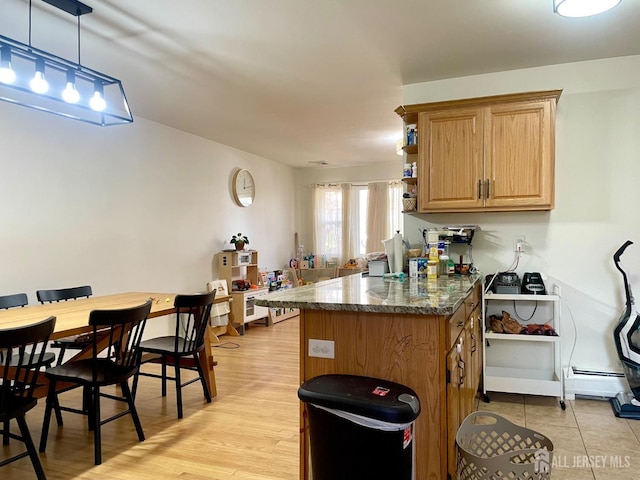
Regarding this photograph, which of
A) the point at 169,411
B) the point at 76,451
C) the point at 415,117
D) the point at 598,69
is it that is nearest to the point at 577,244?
the point at 598,69

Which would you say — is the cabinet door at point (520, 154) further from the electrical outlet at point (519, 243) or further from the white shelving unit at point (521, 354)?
the white shelving unit at point (521, 354)

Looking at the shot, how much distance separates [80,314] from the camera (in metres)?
2.66

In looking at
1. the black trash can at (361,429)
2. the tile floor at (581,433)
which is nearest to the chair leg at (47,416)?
the black trash can at (361,429)

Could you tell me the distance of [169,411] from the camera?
10.2 feet

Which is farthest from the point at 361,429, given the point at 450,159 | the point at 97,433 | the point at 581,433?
the point at 450,159

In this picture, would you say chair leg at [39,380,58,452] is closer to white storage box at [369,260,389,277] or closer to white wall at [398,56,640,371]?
white storage box at [369,260,389,277]

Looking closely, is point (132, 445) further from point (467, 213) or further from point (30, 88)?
point (467, 213)

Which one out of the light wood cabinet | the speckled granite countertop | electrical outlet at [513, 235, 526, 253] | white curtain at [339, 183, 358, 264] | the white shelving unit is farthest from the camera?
white curtain at [339, 183, 358, 264]

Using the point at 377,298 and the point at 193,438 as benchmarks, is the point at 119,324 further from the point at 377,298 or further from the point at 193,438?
the point at 377,298

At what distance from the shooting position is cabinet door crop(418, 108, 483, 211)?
3.16 meters

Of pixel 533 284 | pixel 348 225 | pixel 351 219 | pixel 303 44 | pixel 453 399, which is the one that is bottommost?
pixel 453 399

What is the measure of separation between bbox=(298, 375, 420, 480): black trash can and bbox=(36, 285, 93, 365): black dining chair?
1.98 metres

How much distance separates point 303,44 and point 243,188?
352 centimetres

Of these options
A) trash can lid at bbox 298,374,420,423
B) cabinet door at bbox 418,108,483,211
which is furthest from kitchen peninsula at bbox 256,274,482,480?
cabinet door at bbox 418,108,483,211
